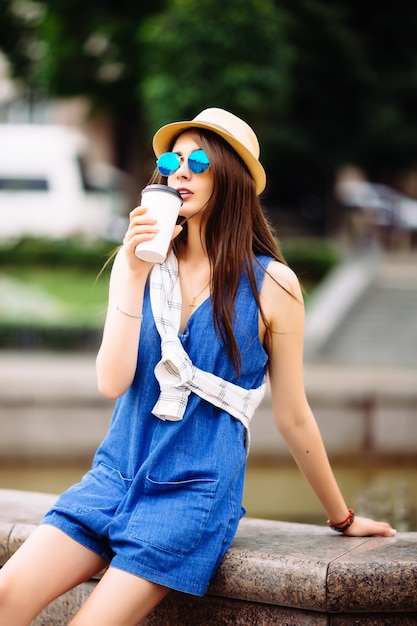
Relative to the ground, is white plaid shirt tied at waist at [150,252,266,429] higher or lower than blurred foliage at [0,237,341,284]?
lower

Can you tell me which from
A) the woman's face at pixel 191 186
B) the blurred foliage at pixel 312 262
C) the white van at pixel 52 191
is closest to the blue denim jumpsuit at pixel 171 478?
the woman's face at pixel 191 186

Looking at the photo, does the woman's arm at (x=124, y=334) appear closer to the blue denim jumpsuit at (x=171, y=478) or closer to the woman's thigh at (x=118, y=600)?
the blue denim jumpsuit at (x=171, y=478)

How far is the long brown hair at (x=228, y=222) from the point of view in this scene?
2.77 m

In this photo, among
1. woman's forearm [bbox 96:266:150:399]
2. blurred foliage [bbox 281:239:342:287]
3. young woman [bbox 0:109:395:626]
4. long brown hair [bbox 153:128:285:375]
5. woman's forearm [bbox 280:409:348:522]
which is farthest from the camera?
blurred foliage [bbox 281:239:342:287]

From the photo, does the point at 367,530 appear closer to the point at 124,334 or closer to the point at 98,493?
the point at 98,493

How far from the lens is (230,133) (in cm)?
278

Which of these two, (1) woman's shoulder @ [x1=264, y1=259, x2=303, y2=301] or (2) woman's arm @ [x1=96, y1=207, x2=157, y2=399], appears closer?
Result: (2) woman's arm @ [x1=96, y1=207, x2=157, y2=399]

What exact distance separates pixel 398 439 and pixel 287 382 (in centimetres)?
588

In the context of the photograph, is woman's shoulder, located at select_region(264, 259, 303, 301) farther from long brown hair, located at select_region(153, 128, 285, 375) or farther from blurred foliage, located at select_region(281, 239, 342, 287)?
blurred foliage, located at select_region(281, 239, 342, 287)

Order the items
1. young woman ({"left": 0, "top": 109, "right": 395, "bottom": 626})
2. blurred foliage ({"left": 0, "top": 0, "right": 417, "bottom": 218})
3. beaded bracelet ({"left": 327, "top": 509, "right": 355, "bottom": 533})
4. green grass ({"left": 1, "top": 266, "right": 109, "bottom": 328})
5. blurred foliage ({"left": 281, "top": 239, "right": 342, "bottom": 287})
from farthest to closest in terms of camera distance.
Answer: blurred foliage ({"left": 281, "top": 239, "right": 342, "bottom": 287}) → blurred foliage ({"left": 0, "top": 0, "right": 417, "bottom": 218}) → green grass ({"left": 1, "top": 266, "right": 109, "bottom": 328}) → beaded bracelet ({"left": 327, "top": 509, "right": 355, "bottom": 533}) → young woman ({"left": 0, "top": 109, "right": 395, "bottom": 626})

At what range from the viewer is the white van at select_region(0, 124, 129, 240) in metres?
22.1

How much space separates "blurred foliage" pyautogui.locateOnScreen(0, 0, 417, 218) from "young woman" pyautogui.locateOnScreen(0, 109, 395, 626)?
14634 mm

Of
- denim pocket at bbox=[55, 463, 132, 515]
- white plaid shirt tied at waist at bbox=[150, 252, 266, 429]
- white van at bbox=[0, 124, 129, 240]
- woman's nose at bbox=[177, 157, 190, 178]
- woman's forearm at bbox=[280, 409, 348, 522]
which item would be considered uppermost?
white van at bbox=[0, 124, 129, 240]

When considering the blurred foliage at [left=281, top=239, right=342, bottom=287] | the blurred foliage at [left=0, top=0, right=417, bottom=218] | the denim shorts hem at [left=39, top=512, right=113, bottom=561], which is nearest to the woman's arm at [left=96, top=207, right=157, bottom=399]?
the denim shorts hem at [left=39, top=512, right=113, bottom=561]
